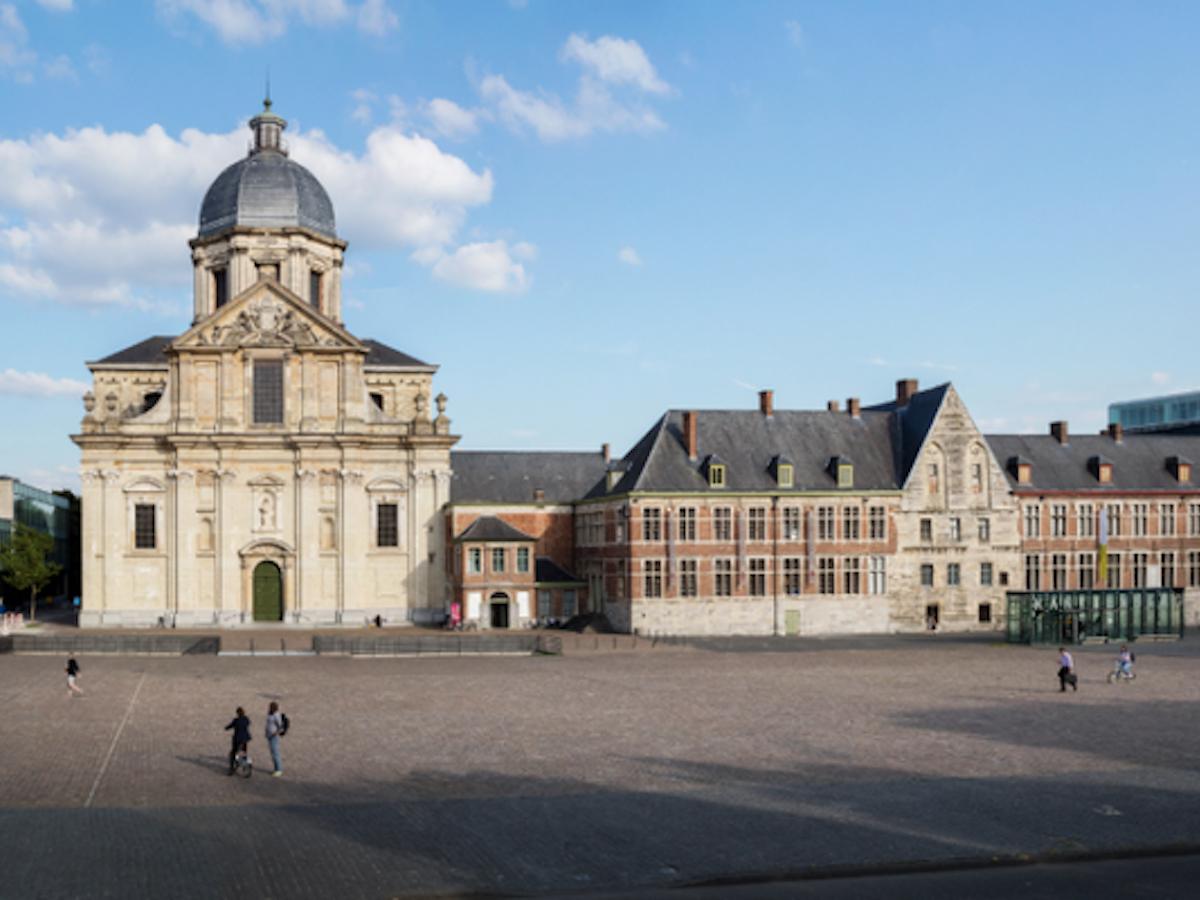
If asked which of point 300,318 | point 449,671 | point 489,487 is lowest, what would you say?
point 449,671

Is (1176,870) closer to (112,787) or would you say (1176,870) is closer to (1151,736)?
(1151,736)

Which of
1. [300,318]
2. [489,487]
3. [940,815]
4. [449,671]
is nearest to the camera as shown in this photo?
[940,815]

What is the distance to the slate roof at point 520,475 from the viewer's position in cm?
7625

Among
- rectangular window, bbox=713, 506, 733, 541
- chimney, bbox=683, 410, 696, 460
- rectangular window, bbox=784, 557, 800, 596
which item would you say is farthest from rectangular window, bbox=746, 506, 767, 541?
chimney, bbox=683, 410, 696, 460

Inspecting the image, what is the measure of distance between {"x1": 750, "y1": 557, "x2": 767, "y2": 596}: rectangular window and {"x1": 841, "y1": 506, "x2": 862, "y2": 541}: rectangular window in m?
4.64

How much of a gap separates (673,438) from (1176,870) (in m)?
49.8

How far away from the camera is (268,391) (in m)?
70.8

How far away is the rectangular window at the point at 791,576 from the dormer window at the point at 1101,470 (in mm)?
18609

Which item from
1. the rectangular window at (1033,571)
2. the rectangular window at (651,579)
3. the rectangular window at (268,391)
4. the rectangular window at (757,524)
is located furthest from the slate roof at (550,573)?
the rectangular window at (1033,571)

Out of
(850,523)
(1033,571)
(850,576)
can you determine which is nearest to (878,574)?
(850,576)

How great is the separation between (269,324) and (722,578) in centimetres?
2809

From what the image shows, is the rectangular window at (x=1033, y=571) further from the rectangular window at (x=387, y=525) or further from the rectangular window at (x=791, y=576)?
the rectangular window at (x=387, y=525)

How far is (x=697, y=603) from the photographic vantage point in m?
65.0

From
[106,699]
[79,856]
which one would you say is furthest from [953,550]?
[79,856]
